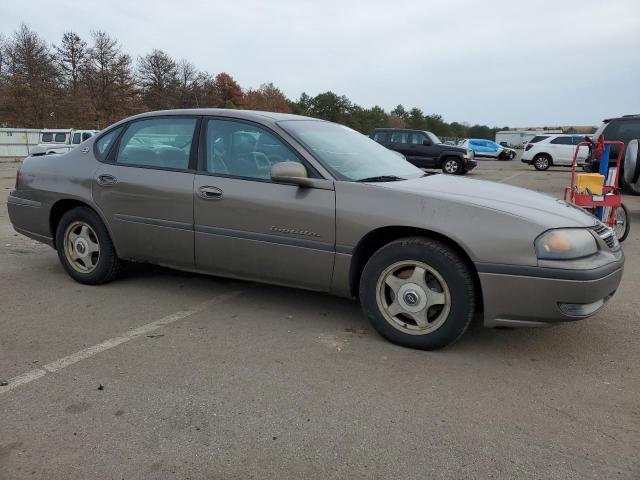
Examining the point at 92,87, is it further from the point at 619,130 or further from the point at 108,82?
the point at 619,130

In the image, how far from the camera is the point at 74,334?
3.64 m

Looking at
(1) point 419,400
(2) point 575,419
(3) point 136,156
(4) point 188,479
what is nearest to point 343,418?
(1) point 419,400

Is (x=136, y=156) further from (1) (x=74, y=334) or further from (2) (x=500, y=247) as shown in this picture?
(2) (x=500, y=247)

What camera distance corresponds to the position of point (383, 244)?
3.65 m

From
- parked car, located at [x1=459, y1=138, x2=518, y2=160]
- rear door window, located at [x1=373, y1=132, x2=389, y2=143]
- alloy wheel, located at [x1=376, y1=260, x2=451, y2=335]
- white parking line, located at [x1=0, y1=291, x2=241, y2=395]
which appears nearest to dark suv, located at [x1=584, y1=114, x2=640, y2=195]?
alloy wheel, located at [x1=376, y1=260, x2=451, y2=335]

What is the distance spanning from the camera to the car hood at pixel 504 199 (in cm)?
322

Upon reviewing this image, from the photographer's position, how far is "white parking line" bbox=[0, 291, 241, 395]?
2990 millimetres

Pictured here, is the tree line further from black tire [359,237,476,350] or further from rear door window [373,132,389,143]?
black tire [359,237,476,350]

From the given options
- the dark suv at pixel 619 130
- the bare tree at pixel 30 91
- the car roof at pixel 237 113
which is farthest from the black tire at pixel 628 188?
the bare tree at pixel 30 91

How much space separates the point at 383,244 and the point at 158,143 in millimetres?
2078

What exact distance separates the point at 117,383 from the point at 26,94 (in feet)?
146

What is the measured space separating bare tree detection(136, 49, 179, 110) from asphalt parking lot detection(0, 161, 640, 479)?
219ft

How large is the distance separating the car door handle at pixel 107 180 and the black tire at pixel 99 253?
12.4 inches

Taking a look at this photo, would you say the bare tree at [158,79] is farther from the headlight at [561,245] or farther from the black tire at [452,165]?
the headlight at [561,245]
